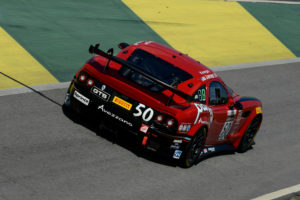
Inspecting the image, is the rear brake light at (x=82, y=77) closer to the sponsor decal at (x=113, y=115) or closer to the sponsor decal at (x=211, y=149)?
the sponsor decal at (x=113, y=115)

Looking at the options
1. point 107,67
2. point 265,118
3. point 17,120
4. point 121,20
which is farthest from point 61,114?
point 121,20

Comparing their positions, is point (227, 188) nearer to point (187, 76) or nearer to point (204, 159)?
point (204, 159)

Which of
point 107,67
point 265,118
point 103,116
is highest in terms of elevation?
point 107,67

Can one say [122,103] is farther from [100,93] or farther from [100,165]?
[100,165]

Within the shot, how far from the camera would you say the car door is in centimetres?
902

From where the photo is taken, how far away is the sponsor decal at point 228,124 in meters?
9.49

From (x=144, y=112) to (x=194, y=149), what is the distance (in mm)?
1124

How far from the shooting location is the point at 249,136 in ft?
34.7

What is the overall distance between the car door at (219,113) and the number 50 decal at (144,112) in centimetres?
123

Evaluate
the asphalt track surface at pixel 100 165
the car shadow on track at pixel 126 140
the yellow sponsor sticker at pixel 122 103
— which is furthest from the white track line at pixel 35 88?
the yellow sponsor sticker at pixel 122 103

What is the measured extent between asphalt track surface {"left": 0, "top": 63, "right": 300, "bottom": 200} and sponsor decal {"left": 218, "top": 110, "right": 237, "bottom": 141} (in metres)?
0.38

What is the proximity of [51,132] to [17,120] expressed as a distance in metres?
0.64

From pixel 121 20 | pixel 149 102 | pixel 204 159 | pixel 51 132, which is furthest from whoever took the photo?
pixel 121 20

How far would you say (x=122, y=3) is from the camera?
16906mm
